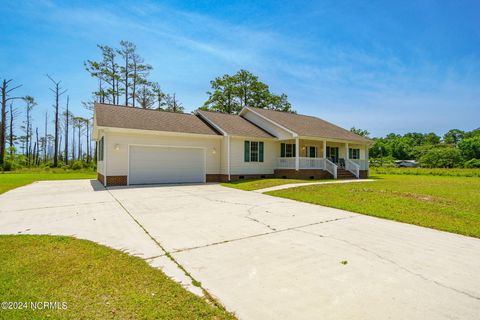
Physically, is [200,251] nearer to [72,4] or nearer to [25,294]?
[25,294]

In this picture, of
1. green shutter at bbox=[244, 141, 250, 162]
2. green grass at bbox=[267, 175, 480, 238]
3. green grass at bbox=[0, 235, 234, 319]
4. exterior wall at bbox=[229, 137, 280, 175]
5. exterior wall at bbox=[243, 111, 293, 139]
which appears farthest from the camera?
exterior wall at bbox=[243, 111, 293, 139]

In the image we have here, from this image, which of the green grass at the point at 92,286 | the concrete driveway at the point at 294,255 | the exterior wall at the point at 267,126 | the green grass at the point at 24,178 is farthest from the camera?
the exterior wall at the point at 267,126

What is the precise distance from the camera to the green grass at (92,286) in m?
2.43

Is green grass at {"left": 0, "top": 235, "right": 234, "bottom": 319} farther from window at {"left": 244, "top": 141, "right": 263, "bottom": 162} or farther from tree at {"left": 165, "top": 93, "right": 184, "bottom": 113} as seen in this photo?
tree at {"left": 165, "top": 93, "right": 184, "bottom": 113}

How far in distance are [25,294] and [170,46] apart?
40.7 ft

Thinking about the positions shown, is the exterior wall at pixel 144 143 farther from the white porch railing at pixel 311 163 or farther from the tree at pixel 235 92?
the tree at pixel 235 92

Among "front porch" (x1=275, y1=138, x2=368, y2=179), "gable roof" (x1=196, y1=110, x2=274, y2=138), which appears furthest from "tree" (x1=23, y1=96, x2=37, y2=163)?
"front porch" (x1=275, y1=138, x2=368, y2=179)

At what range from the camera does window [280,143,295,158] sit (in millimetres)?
19241

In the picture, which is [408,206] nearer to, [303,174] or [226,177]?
[303,174]

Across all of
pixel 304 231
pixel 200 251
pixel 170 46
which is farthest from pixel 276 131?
pixel 200 251

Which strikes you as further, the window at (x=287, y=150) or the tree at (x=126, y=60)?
the tree at (x=126, y=60)

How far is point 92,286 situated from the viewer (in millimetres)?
2928

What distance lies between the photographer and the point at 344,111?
93.7 feet

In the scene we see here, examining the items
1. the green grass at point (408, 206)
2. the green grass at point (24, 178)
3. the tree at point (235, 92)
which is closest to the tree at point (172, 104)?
the tree at point (235, 92)
